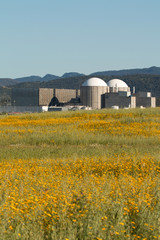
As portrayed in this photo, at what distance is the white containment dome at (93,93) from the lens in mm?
116750

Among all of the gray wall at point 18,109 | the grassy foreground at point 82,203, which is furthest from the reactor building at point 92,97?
the grassy foreground at point 82,203

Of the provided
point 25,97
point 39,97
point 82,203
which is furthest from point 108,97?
point 82,203

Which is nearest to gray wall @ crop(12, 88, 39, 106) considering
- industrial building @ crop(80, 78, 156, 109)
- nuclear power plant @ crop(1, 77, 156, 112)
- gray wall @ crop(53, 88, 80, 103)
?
nuclear power plant @ crop(1, 77, 156, 112)

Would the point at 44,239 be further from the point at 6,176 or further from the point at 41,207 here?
the point at 6,176

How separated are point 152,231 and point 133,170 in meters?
7.04

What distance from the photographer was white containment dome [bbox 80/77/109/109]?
11675cm

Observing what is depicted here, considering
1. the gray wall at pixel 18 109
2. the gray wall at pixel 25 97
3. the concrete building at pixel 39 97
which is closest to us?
the gray wall at pixel 18 109

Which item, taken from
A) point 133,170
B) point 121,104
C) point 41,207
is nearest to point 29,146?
point 133,170

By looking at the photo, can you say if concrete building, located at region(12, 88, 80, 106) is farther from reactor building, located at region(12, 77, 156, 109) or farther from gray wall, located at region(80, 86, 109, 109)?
gray wall, located at region(80, 86, 109, 109)

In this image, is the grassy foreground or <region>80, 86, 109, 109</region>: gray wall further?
<region>80, 86, 109, 109</region>: gray wall

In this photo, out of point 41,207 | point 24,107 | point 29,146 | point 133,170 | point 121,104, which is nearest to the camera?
point 41,207

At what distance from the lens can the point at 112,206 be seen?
7.09 m

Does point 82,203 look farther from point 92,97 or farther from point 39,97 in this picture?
Answer: point 39,97

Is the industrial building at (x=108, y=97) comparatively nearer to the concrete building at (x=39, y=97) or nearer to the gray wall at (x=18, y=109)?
the concrete building at (x=39, y=97)
